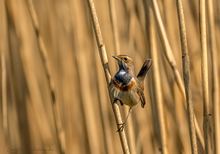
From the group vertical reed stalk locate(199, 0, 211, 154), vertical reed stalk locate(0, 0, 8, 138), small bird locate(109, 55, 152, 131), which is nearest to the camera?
vertical reed stalk locate(199, 0, 211, 154)

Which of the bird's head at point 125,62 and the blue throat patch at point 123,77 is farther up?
the bird's head at point 125,62

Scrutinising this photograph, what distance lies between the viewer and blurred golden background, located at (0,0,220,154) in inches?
85.2

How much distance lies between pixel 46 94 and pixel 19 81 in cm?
18

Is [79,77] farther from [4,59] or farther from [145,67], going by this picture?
[145,67]

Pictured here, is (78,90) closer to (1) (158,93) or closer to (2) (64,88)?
(2) (64,88)

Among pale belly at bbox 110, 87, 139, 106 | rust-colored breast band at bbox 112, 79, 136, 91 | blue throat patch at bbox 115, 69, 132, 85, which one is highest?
blue throat patch at bbox 115, 69, 132, 85

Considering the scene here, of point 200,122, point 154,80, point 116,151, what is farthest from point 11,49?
point 200,122

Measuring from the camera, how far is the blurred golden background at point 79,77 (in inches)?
85.2

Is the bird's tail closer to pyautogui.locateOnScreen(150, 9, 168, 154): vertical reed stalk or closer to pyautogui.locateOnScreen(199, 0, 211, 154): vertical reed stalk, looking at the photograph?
pyautogui.locateOnScreen(150, 9, 168, 154): vertical reed stalk

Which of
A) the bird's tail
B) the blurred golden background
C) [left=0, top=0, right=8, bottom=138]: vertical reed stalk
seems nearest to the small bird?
the bird's tail

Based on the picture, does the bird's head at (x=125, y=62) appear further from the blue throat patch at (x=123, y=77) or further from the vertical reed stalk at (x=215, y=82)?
the vertical reed stalk at (x=215, y=82)

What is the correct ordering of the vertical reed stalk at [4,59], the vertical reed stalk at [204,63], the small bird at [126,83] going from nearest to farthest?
the vertical reed stalk at [204,63]
the small bird at [126,83]
the vertical reed stalk at [4,59]

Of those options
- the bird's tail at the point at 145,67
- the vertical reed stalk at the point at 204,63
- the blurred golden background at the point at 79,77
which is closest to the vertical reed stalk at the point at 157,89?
the bird's tail at the point at 145,67

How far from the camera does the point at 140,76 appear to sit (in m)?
1.77
